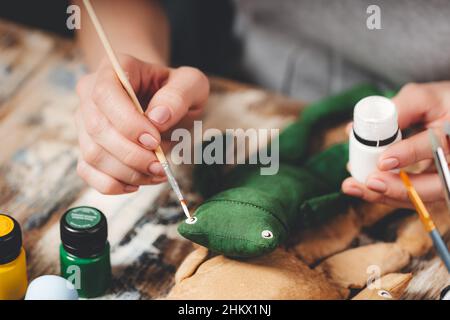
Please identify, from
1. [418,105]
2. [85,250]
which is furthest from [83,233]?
[418,105]

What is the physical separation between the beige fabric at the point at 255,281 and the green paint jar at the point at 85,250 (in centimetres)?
7

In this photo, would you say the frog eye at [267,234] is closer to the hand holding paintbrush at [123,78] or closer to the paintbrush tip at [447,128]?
the hand holding paintbrush at [123,78]

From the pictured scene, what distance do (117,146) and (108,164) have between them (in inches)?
1.3

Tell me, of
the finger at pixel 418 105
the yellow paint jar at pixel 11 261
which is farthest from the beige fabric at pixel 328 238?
the yellow paint jar at pixel 11 261

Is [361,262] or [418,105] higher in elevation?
[418,105]

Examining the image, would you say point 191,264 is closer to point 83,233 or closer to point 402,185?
point 83,233

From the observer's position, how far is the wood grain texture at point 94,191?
23.9 inches

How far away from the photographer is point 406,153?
1.82 feet

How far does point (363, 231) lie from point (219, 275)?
19 cm

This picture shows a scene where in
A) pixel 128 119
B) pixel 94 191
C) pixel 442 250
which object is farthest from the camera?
pixel 94 191

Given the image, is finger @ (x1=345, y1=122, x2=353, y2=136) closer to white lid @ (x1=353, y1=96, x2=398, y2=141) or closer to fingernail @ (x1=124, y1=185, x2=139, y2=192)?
white lid @ (x1=353, y1=96, x2=398, y2=141)

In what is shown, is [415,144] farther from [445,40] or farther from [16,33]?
[16,33]

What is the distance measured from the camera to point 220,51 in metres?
0.99

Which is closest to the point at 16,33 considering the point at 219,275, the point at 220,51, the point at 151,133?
the point at 220,51
